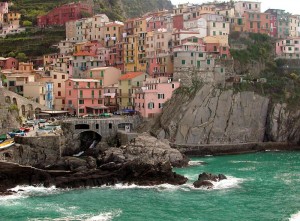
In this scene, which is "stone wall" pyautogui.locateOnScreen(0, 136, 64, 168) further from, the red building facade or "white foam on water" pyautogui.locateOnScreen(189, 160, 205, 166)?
the red building facade

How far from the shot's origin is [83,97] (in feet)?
248

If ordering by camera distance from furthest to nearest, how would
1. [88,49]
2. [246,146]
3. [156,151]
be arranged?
[88,49] < [246,146] < [156,151]

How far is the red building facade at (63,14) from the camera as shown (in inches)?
4198

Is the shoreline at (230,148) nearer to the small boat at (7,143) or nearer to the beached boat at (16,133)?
the beached boat at (16,133)

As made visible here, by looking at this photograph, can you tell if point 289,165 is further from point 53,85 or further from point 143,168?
point 53,85

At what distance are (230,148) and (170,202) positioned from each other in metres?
29.7

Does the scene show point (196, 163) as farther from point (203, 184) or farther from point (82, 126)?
point (82, 126)

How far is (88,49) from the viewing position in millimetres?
90938

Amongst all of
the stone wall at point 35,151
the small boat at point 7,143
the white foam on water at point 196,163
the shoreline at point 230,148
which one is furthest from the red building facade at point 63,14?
the small boat at point 7,143

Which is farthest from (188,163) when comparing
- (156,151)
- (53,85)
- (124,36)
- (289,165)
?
(124,36)

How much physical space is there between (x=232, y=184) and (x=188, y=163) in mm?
12087

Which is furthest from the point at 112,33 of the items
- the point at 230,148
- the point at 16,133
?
the point at 16,133

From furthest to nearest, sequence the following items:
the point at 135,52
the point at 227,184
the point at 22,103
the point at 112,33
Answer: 1. the point at 112,33
2. the point at 135,52
3. the point at 22,103
4. the point at 227,184

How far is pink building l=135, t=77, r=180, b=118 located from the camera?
2911 inches
